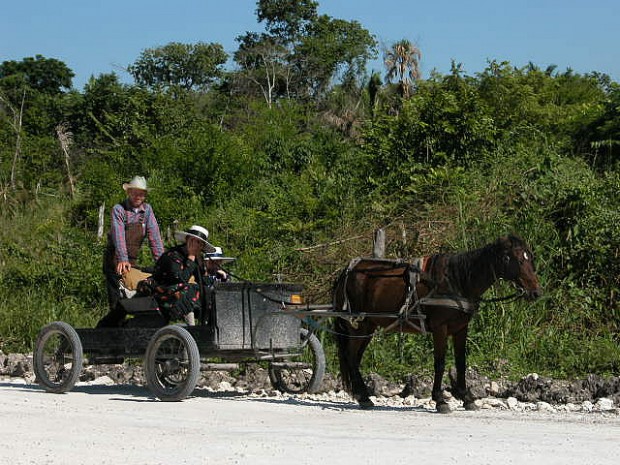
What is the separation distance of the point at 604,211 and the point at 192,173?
1062 centimetres

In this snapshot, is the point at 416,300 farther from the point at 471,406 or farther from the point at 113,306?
the point at 113,306

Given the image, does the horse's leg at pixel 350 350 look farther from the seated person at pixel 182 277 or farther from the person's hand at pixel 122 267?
the person's hand at pixel 122 267

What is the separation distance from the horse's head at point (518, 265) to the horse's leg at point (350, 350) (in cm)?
165

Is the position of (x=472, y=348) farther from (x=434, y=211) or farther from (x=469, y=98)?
(x=469, y=98)

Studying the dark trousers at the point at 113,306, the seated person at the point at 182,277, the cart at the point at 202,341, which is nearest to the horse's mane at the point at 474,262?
the cart at the point at 202,341

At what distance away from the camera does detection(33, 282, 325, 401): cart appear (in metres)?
10.5

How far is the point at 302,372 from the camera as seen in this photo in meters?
12.2

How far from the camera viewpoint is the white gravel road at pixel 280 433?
270 inches

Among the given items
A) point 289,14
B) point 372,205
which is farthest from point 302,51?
point 372,205

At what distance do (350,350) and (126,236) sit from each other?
9.22 feet

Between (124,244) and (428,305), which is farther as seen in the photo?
(124,244)

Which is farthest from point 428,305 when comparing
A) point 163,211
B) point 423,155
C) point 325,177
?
point 163,211

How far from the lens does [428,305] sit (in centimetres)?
1005

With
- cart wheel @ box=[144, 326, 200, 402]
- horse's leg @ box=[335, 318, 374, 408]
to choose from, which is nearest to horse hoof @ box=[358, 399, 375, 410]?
horse's leg @ box=[335, 318, 374, 408]
